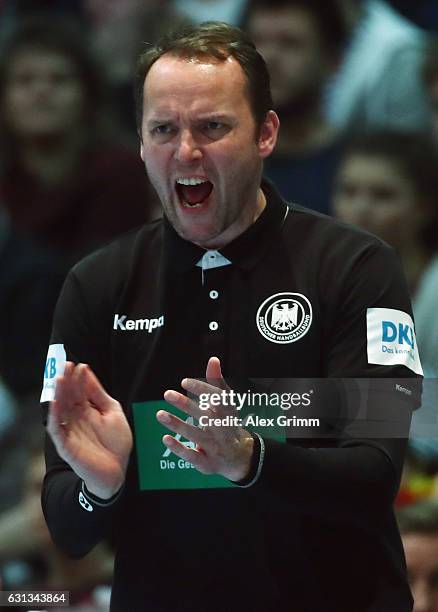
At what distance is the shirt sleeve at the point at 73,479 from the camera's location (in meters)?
2.54

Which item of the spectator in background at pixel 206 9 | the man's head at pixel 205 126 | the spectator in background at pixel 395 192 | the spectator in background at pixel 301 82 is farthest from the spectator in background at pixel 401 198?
the man's head at pixel 205 126

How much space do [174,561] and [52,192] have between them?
3.37 metres

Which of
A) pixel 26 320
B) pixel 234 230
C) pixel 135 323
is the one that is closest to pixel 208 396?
pixel 135 323

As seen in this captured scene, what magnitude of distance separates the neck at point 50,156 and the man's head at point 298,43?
1047 millimetres

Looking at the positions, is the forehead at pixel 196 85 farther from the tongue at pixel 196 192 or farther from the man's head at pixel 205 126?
the tongue at pixel 196 192

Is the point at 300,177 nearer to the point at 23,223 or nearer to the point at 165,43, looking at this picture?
the point at 23,223

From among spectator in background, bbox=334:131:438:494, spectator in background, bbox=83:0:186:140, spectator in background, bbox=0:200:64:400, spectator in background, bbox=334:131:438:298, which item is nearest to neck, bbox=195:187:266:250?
spectator in background, bbox=334:131:438:494

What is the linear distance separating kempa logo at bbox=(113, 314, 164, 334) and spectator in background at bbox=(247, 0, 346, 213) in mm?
2573

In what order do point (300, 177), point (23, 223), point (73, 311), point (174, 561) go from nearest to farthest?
point (174, 561)
point (73, 311)
point (300, 177)
point (23, 223)

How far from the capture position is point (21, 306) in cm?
533

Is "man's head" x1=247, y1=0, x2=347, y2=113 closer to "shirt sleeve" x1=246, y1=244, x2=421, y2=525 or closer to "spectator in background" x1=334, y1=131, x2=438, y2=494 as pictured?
"spectator in background" x1=334, y1=131, x2=438, y2=494

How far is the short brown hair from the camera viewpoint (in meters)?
2.64

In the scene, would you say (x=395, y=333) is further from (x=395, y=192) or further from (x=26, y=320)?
(x=26, y=320)

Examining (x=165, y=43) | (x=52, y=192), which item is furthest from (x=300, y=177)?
(x=165, y=43)
